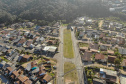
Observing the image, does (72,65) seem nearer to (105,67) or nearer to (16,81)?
(105,67)

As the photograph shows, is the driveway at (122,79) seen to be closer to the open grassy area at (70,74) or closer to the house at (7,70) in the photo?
the open grassy area at (70,74)

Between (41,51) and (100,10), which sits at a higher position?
(100,10)

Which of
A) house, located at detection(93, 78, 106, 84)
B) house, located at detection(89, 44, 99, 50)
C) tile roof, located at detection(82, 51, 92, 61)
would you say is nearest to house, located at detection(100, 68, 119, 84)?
house, located at detection(93, 78, 106, 84)

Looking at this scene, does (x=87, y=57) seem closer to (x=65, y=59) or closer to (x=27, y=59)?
(x=65, y=59)

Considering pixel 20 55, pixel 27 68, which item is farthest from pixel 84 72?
pixel 20 55

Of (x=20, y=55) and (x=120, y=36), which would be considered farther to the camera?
(x=120, y=36)
